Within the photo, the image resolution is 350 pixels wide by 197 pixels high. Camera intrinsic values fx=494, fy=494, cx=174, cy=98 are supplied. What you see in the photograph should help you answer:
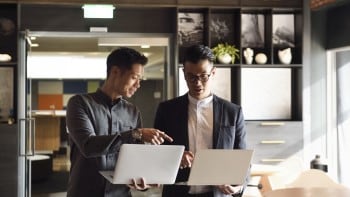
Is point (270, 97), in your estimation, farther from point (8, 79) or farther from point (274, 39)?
point (8, 79)

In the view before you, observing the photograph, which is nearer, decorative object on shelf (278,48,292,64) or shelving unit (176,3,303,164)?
shelving unit (176,3,303,164)

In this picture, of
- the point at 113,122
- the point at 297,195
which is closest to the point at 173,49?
the point at 297,195

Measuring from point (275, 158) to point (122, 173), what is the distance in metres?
3.98

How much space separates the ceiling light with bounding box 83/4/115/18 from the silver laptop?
376 centimetres

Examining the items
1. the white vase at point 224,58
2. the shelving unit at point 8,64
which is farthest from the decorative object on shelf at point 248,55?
the shelving unit at point 8,64

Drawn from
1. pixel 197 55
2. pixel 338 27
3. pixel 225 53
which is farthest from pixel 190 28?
pixel 197 55

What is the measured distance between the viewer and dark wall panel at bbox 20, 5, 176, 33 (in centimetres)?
548

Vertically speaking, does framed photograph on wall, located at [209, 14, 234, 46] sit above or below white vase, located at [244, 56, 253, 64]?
above

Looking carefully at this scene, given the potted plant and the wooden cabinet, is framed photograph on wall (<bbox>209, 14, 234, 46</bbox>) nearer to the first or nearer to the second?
the wooden cabinet

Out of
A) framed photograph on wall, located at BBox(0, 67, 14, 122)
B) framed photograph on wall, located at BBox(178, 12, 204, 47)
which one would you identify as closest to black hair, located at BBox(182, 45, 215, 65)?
framed photograph on wall, located at BBox(178, 12, 204, 47)

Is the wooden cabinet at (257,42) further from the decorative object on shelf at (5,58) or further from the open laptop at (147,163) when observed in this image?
the open laptop at (147,163)

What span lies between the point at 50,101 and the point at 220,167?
45.5 feet

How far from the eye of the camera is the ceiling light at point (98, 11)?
214 inches

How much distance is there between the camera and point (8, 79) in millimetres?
5410
